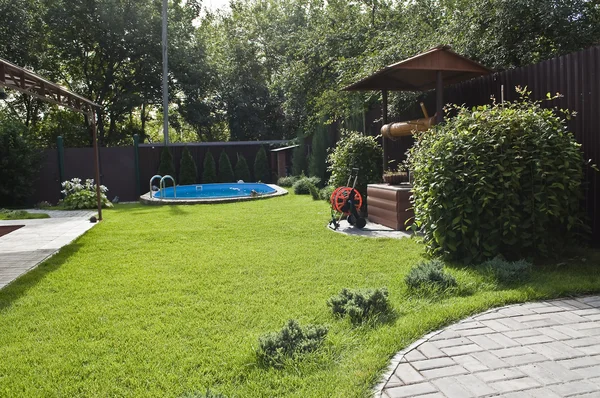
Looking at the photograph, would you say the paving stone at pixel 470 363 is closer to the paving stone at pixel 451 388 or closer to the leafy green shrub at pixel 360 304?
the paving stone at pixel 451 388

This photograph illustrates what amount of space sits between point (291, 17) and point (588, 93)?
2042 cm

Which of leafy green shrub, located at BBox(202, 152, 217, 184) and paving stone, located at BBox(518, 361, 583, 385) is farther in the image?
leafy green shrub, located at BBox(202, 152, 217, 184)

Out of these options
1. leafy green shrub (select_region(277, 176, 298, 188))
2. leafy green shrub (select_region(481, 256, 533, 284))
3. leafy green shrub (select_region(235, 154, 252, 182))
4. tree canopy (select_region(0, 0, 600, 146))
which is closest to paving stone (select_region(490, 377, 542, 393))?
leafy green shrub (select_region(481, 256, 533, 284))

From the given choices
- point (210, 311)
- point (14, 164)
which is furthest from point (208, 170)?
point (210, 311)

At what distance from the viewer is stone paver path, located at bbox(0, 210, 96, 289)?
4831 millimetres

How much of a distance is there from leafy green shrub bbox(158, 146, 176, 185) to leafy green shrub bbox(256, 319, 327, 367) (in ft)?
46.7

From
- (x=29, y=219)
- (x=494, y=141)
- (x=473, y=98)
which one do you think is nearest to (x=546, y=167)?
(x=494, y=141)

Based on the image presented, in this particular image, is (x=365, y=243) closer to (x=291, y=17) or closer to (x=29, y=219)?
(x=29, y=219)

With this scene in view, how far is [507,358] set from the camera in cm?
240

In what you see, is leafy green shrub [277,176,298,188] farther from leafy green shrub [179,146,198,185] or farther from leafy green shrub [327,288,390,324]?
leafy green shrub [327,288,390,324]

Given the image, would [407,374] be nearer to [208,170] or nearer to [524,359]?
[524,359]

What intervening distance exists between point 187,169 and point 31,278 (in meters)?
12.5

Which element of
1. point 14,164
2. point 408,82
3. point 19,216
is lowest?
point 19,216

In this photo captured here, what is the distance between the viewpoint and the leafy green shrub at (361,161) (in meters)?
8.19
